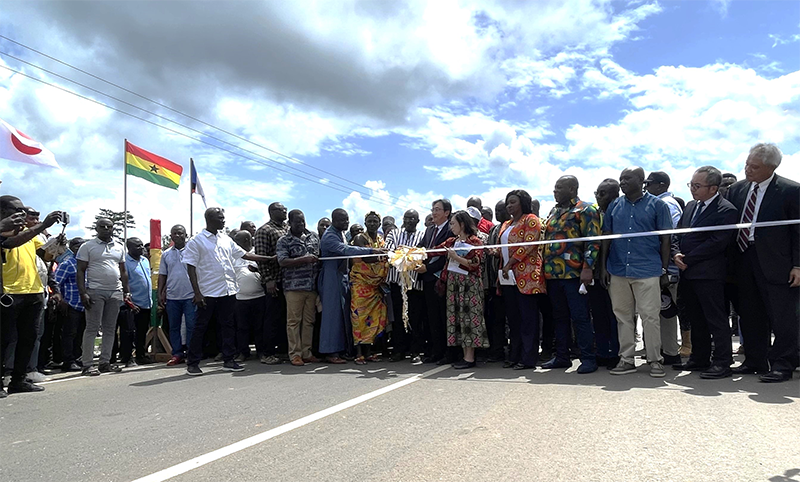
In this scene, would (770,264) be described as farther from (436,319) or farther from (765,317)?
(436,319)

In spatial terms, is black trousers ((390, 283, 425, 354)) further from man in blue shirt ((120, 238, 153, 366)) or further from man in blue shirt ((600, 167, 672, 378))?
man in blue shirt ((120, 238, 153, 366))

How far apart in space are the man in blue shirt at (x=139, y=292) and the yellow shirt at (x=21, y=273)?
7.22ft

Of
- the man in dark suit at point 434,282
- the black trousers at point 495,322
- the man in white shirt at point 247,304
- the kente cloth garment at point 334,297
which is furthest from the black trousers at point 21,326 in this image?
the black trousers at point 495,322

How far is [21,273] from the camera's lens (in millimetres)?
6566

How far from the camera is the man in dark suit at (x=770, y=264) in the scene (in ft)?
17.8

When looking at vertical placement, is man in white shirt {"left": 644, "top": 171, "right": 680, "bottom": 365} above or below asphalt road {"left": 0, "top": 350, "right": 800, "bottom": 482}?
above

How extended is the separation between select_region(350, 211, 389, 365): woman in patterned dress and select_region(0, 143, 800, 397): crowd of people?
0.02 metres

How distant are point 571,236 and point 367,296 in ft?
10.3

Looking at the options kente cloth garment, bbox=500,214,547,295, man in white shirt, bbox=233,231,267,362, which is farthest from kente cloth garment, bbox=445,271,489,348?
man in white shirt, bbox=233,231,267,362

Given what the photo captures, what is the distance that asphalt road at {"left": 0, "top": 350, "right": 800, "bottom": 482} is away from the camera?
130 inches

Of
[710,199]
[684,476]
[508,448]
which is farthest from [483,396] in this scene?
[710,199]

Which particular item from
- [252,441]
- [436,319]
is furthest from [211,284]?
[252,441]

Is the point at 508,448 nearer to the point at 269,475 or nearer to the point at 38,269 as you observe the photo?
the point at 269,475

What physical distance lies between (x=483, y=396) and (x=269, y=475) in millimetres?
2527
